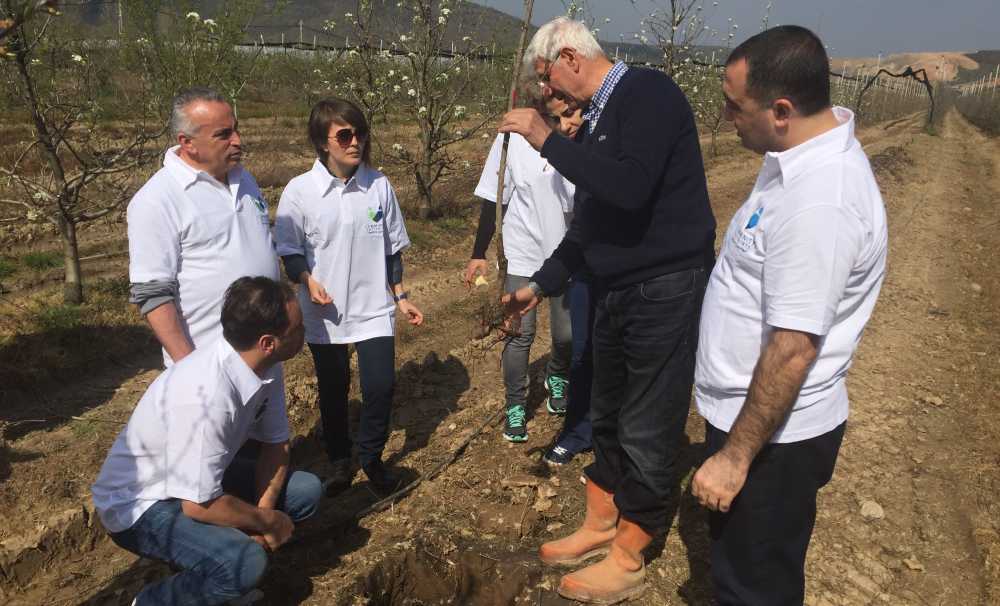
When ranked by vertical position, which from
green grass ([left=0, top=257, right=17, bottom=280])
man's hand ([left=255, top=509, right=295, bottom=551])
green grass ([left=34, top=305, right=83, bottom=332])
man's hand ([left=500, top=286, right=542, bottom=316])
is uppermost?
man's hand ([left=500, top=286, right=542, bottom=316])

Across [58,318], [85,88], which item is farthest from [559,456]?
[85,88]

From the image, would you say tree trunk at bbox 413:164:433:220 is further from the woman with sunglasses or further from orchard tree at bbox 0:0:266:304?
the woman with sunglasses

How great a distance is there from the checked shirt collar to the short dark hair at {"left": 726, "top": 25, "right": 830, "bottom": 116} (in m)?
0.64

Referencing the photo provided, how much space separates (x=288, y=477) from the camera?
2.93 m

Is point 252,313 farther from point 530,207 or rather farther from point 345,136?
point 530,207

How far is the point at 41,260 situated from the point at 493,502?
570 centimetres

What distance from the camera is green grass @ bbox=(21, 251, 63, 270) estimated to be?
6688mm

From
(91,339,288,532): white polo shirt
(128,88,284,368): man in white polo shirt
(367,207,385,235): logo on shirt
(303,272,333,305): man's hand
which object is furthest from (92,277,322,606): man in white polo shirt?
(367,207,385,235): logo on shirt

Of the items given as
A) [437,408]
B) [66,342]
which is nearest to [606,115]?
[437,408]

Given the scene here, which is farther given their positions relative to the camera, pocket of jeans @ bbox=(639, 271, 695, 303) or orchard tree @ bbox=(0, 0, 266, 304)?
orchard tree @ bbox=(0, 0, 266, 304)

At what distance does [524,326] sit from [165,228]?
192 centimetres

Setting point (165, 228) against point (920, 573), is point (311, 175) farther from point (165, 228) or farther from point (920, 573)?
point (920, 573)

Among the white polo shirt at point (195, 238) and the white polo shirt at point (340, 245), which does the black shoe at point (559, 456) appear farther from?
the white polo shirt at point (195, 238)

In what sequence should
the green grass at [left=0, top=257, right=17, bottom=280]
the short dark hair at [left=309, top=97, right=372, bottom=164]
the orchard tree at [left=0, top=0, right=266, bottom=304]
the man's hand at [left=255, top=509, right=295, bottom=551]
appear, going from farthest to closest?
1. the green grass at [left=0, top=257, right=17, bottom=280]
2. the orchard tree at [left=0, top=0, right=266, bottom=304]
3. the short dark hair at [left=309, top=97, right=372, bottom=164]
4. the man's hand at [left=255, top=509, right=295, bottom=551]
